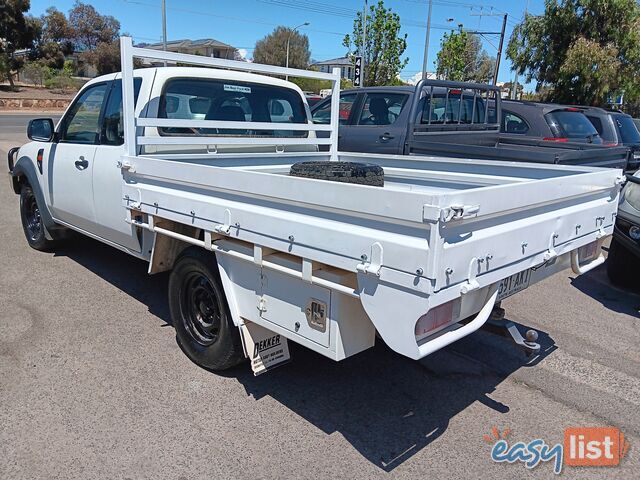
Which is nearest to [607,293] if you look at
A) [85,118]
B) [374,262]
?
[374,262]

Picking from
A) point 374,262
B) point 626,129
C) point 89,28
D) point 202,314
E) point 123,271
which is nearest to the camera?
point 374,262

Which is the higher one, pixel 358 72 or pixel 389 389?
pixel 358 72

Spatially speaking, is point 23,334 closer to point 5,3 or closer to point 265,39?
point 5,3

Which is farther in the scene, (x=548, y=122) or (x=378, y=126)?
(x=548, y=122)

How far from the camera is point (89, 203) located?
4852mm

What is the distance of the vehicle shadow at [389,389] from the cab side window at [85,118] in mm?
1863

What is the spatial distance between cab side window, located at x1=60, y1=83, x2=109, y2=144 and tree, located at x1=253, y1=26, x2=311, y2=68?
65.2 meters

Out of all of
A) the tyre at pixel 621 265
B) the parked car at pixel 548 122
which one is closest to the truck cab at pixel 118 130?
the tyre at pixel 621 265

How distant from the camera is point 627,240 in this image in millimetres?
5266

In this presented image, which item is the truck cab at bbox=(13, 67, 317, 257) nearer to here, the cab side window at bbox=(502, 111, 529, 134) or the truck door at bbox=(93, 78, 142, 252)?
the truck door at bbox=(93, 78, 142, 252)

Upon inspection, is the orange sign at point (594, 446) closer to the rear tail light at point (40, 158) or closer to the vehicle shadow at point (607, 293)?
the vehicle shadow at point (607, 293)

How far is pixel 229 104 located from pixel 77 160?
1.49 meters

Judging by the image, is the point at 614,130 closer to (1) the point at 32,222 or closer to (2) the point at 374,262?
(2) the point at 374,262

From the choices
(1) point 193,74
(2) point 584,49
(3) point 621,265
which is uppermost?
(2) point 584,49
